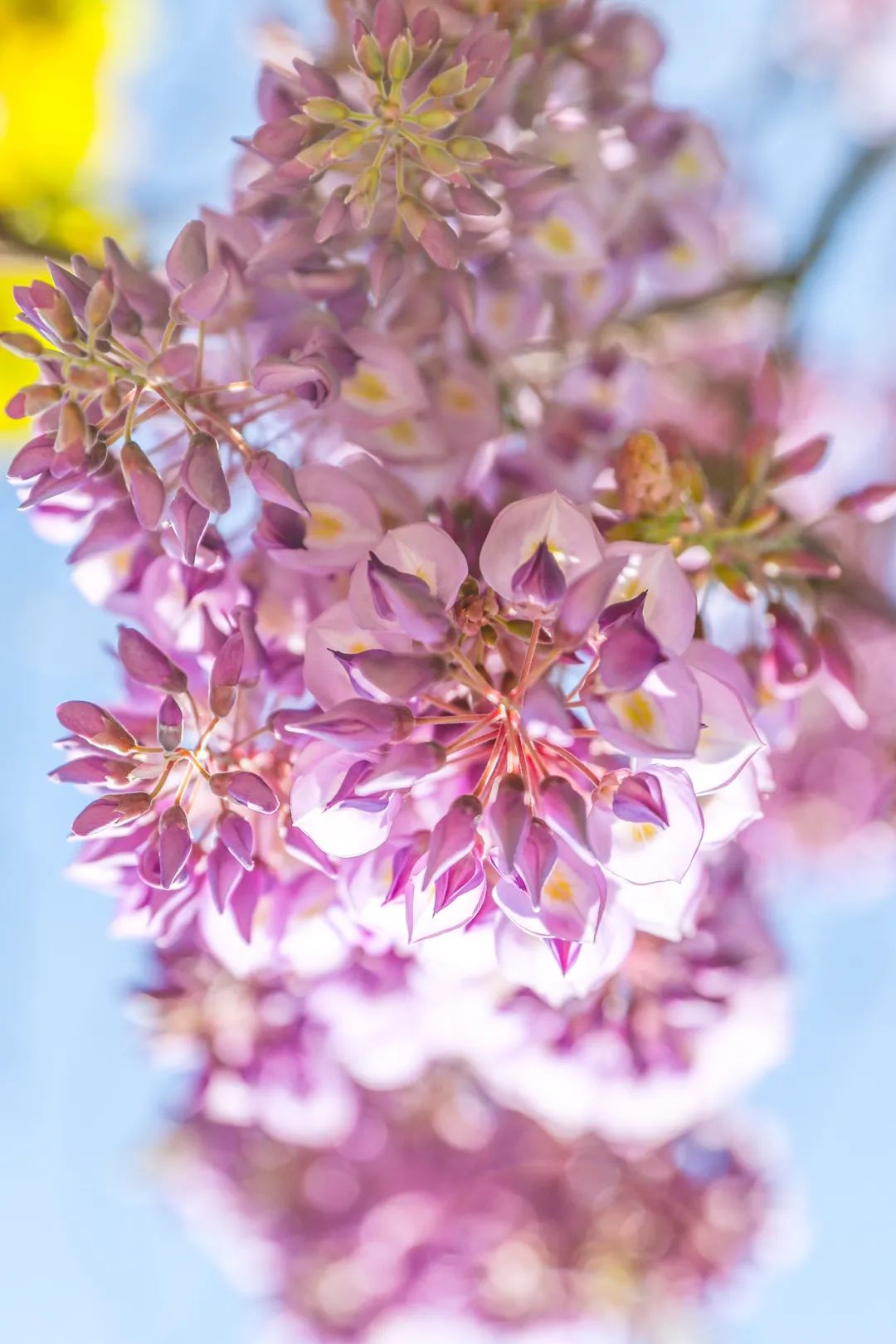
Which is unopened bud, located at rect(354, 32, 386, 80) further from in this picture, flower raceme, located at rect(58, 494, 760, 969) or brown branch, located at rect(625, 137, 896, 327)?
brown branch, located at rect(625, 137, 896, 327)

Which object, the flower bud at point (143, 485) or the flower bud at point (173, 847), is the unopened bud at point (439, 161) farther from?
the flower bud at point (173, 847)

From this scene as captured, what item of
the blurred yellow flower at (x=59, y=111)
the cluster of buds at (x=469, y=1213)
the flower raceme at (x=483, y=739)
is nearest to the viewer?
the flower raceme at (x=483, y=739)

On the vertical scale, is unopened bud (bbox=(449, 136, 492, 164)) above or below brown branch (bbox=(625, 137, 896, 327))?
below

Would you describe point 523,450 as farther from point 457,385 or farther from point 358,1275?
point 358,1275

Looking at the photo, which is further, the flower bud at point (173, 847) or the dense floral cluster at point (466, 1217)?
the dense floral cluster at point (466, 1217)

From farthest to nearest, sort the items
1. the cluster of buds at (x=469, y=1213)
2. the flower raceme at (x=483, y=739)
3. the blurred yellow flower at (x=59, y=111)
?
the cluster of buds at (x=469, y=1213)
the blurred yellow flower at (x=59, y=111)
the flower raceme at (x=483, y=739)

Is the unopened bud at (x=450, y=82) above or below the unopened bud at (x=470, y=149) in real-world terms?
above

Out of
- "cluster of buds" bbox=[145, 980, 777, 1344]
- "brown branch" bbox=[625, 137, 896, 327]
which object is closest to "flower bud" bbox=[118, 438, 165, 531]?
"brown branch" bbox=[625, 137, 896, 327]

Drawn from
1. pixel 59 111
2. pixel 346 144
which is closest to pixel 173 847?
pixel 346 144

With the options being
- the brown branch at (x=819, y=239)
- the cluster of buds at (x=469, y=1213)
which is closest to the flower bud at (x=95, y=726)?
the brown branch at (x=819, y=239)
